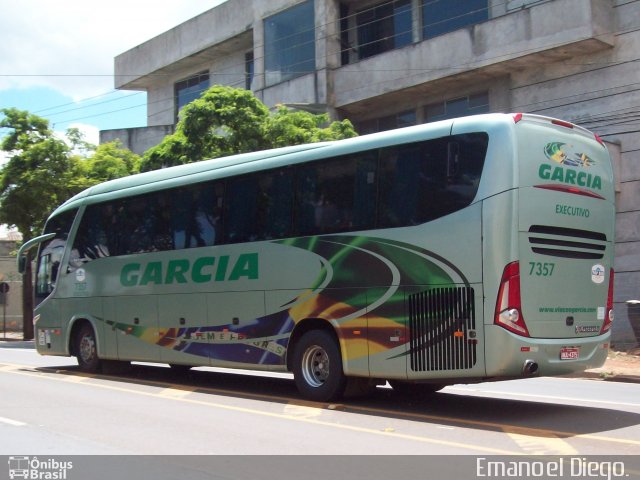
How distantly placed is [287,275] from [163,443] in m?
3.77

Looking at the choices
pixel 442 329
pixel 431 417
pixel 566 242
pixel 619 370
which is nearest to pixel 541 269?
pixel 566 242

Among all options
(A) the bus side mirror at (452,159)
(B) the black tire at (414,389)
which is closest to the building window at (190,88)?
(B) the black tire at (414,389)

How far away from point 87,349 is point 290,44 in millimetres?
17460

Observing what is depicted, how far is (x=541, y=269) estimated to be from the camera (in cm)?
898

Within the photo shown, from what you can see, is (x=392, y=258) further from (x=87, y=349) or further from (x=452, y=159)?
(x=87, y=349)

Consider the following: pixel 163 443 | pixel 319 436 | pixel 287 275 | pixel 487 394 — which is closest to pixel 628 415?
pixel 487 394

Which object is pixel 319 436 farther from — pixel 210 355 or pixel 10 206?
pixel 10 206

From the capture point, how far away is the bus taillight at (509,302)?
8.66m

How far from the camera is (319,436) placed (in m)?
8.20

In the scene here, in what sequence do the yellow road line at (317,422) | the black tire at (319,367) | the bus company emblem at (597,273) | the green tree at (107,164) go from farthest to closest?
the green tree at (107,164) → the black tire at (319,367) → the bus company emblem at (597,273) → the yellow road line at (317,422)

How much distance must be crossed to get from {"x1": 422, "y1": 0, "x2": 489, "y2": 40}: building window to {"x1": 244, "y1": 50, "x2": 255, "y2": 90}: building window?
9708mm

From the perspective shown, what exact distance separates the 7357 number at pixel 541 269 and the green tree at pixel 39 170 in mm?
23707

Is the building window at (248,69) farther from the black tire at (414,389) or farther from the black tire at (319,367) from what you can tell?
the black tire at (319,367)
